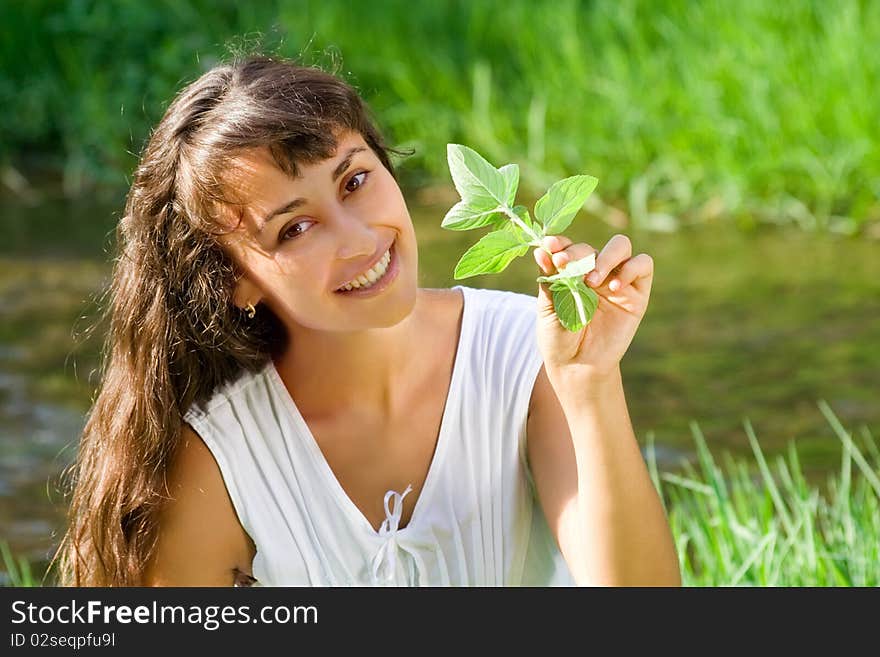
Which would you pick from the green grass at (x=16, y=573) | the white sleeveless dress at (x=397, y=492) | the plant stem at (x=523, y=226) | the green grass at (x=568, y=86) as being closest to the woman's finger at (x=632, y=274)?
the plant stem at (x=523, y=226)

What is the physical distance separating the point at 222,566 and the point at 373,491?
0.24 meters

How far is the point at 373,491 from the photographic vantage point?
88.6 inches

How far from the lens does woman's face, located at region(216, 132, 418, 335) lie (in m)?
1.98

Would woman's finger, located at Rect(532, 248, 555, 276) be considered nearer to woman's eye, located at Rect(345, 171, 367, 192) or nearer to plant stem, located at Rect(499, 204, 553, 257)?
plant stem, located at Rect(499, 204, 553, 257)

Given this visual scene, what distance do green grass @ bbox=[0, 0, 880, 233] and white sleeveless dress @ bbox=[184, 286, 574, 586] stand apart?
2449mm

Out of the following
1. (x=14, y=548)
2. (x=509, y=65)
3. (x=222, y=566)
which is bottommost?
(x=222, y=566)

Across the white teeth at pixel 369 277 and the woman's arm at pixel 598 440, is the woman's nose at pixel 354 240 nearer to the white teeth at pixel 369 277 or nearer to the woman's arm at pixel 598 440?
the white teeth at pixel 369 277

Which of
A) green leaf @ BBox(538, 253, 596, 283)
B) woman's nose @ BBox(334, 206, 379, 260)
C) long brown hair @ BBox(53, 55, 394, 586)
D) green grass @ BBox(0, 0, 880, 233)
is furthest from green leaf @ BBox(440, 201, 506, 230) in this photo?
green grass @ BBox(0, 0, 880, 233)

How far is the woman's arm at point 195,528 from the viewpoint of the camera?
7.16 ft

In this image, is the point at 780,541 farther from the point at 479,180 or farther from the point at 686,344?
the point at 686,344

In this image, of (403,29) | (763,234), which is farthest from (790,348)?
(403,29)

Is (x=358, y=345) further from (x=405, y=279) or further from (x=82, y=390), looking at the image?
(x=82, y=390)

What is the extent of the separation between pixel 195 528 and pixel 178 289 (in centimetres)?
33

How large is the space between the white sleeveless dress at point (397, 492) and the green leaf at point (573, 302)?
430 mm
